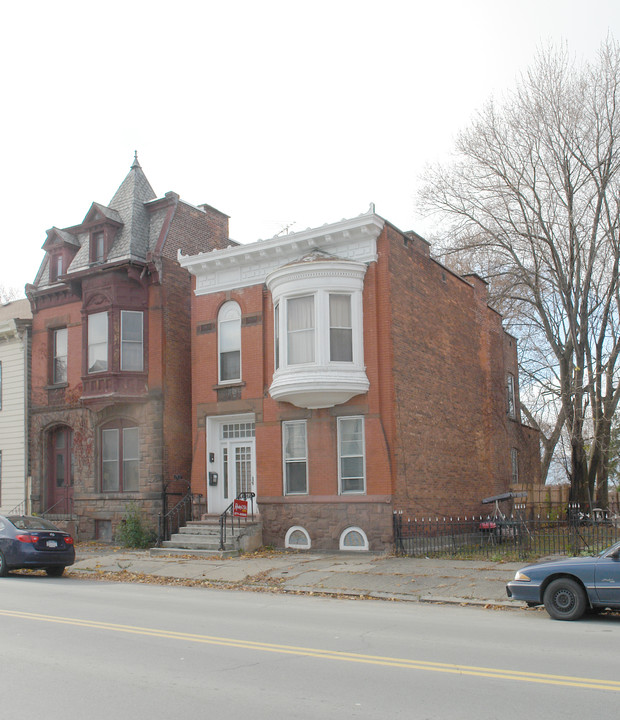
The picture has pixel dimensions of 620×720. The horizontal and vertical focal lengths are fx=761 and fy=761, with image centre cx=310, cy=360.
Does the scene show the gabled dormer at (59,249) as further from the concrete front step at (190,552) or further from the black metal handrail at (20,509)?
the concrete front step at (190,552)

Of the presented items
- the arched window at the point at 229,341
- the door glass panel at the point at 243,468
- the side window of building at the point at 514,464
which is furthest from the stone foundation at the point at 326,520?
the side window of building at the point at 514,464

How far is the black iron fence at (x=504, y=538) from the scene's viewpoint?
57.5ft

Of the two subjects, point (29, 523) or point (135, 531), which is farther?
point (135, 531)

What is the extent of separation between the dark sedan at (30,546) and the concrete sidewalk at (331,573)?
1101mm

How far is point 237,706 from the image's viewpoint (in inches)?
251

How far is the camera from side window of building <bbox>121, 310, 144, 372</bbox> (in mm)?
24375

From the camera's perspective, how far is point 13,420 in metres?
28.3

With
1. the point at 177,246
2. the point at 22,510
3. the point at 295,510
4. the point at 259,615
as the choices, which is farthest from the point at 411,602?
the point at 22,510

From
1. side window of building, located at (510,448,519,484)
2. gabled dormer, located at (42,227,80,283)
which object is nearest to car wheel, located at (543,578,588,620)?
side window of building, located at (510,448,519,484)

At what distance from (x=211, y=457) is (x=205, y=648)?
46.9 feet

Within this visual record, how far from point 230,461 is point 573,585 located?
13.5m

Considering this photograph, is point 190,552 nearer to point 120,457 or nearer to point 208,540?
point 208,540

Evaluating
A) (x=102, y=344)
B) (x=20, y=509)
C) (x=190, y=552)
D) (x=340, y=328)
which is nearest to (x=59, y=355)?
(x=102, y=344)

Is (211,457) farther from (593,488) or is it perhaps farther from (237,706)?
(237,706)
